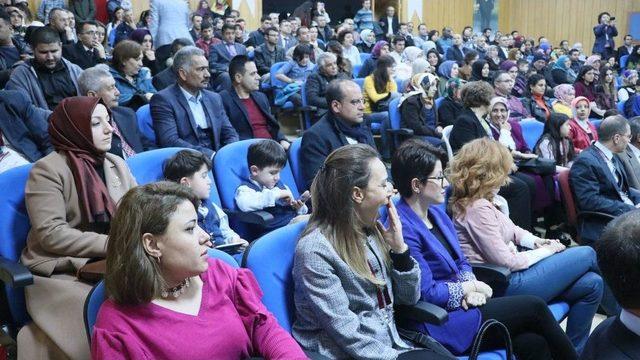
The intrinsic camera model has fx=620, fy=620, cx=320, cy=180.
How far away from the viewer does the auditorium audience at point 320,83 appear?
5402mm

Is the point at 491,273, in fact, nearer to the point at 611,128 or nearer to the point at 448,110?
the point at 611,128

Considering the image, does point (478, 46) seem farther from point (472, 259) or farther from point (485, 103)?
point (472, 259)

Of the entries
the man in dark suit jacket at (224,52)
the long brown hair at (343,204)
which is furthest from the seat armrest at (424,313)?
the man in dark suit jacket at (224,52)

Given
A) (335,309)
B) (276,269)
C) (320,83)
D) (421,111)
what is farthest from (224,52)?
(335,309)

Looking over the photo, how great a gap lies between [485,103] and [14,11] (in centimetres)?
452

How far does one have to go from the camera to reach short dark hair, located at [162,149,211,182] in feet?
7.75

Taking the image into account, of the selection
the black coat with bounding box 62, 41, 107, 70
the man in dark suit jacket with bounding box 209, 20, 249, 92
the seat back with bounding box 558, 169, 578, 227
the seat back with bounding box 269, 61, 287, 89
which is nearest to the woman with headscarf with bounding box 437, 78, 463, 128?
the seat back with bounding box 269, 61, 287, 89

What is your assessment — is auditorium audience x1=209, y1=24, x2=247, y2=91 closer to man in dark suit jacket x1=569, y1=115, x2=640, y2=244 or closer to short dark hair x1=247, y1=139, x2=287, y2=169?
short dark hair x1=247, y1=139, x2=287, y2=169

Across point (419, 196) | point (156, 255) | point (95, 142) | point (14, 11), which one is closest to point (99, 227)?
point (95, 142)

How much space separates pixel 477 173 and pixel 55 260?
157cm

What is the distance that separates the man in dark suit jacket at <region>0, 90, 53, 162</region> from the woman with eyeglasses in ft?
6.09

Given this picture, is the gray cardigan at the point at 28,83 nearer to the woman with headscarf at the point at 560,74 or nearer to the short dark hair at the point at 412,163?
the short dark hair at the point at 412,163

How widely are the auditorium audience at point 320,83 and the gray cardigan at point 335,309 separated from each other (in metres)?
3.74

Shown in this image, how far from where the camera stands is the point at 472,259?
2324mm
